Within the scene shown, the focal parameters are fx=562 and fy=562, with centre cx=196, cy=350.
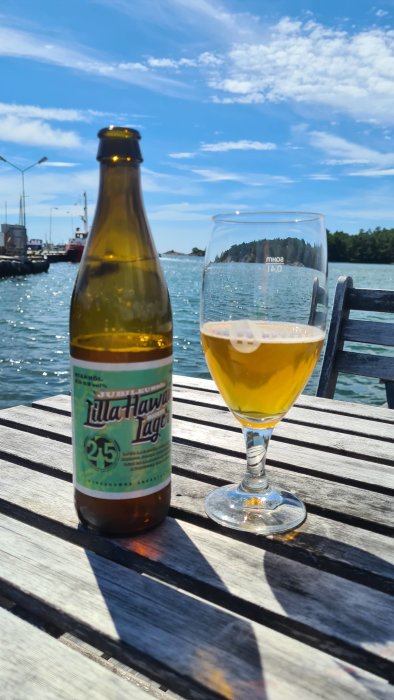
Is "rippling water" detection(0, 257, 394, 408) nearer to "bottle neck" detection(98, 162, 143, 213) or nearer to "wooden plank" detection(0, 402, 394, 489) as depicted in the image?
"wooden plank" detection(0, 402, 394, 489)

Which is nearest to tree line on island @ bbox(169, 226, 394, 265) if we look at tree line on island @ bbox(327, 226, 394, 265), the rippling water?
tree line on island @ bbox(327, 226, 394, 265)

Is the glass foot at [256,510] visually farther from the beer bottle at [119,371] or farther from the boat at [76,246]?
the boat at [76,246]

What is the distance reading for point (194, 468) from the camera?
1351mm

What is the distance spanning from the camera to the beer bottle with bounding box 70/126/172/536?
3.18 ft

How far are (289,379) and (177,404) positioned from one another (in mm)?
992

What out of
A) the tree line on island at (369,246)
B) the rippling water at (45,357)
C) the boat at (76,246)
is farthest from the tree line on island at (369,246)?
the rippling water at (45,357)

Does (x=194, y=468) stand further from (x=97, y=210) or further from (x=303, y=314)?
(x=97, y=210)

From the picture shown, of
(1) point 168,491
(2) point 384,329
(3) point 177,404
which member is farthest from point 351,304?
(1) point 168,491

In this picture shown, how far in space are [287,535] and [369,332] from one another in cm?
231

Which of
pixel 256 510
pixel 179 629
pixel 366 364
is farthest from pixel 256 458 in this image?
pixel 366 364

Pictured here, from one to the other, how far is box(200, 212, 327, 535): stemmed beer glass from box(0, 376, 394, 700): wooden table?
0.33ft

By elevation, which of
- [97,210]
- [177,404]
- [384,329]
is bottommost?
[177,404]

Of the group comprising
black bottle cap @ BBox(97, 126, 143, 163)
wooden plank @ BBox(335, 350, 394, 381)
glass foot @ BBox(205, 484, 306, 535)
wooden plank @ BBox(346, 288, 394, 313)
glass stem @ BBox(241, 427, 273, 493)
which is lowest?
wooden plank @ BBox(335, 350, 394, 381)

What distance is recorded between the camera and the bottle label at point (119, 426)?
963 millimetres
